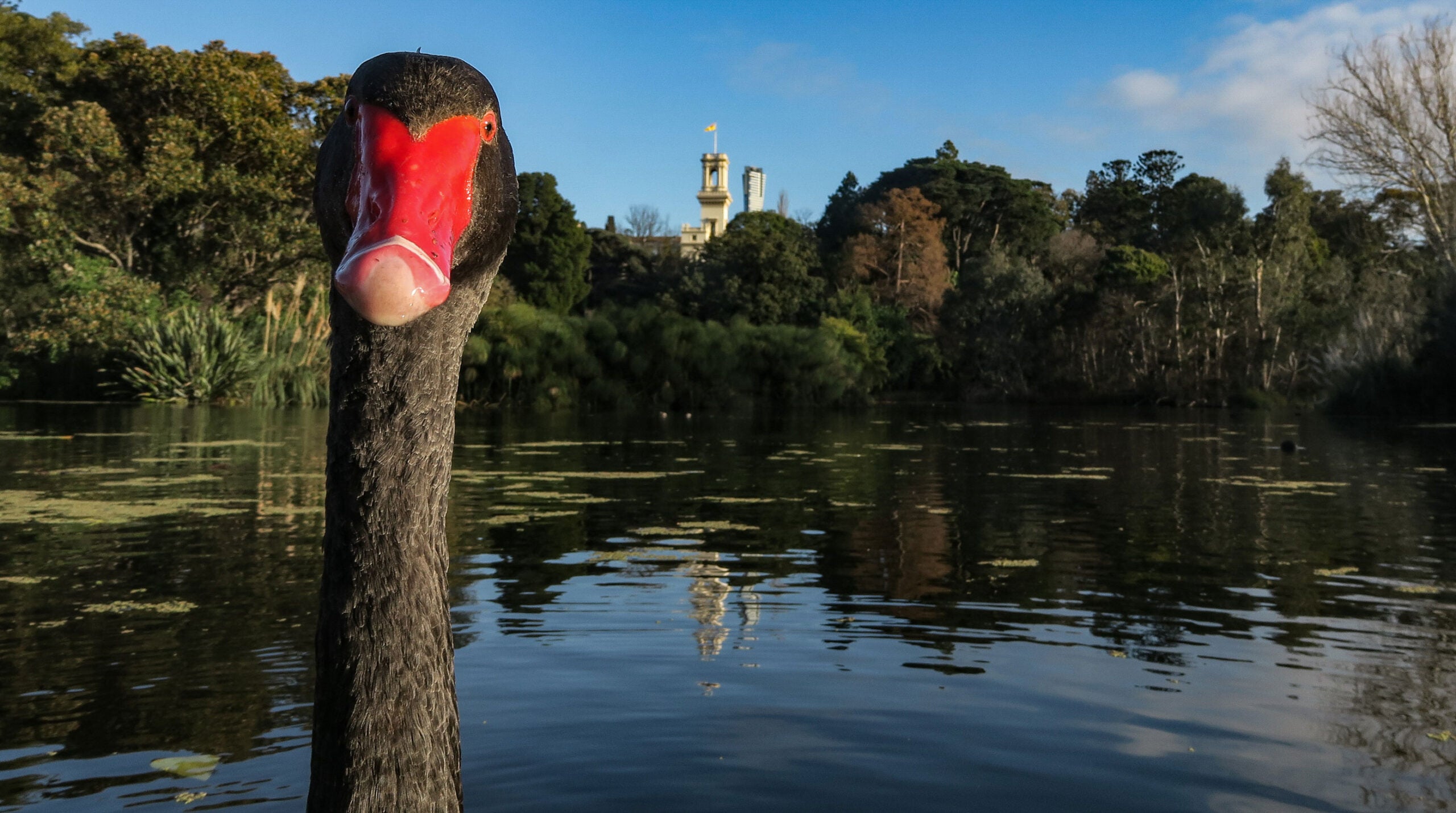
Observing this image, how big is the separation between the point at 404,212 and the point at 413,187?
9 centimetres

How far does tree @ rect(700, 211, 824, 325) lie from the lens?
120 feet

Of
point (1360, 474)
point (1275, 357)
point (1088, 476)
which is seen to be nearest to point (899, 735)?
point (1088, 476)

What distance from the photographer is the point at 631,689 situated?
3480 mm

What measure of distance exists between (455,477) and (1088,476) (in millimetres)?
6037

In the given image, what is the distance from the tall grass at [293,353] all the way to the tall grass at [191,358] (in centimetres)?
40

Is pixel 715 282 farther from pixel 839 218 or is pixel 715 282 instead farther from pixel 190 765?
pixel 190 765

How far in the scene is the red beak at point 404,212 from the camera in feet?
3.93

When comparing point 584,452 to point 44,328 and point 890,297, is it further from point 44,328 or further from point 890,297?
point 890,297

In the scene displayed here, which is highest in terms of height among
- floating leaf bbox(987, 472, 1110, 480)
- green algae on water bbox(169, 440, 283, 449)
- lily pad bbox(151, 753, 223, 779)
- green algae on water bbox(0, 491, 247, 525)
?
green algae on water bbox(169, 440, 283, 449)

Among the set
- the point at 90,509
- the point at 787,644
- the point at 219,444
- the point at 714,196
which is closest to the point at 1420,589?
the point at 787,644

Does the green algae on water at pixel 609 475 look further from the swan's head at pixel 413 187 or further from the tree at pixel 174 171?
the tree at pixel 174 171

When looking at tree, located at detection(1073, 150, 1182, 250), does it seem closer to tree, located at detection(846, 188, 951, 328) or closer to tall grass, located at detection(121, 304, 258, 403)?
tree, located at detection(846, 188, 951, 328)

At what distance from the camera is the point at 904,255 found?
43688mm

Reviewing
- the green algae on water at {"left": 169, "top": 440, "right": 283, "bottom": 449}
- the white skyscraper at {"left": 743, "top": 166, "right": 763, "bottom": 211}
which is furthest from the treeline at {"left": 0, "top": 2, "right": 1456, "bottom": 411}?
the white skyscraper at {"left": 743, "top": 166, "right": 763, "bottom": 211}
